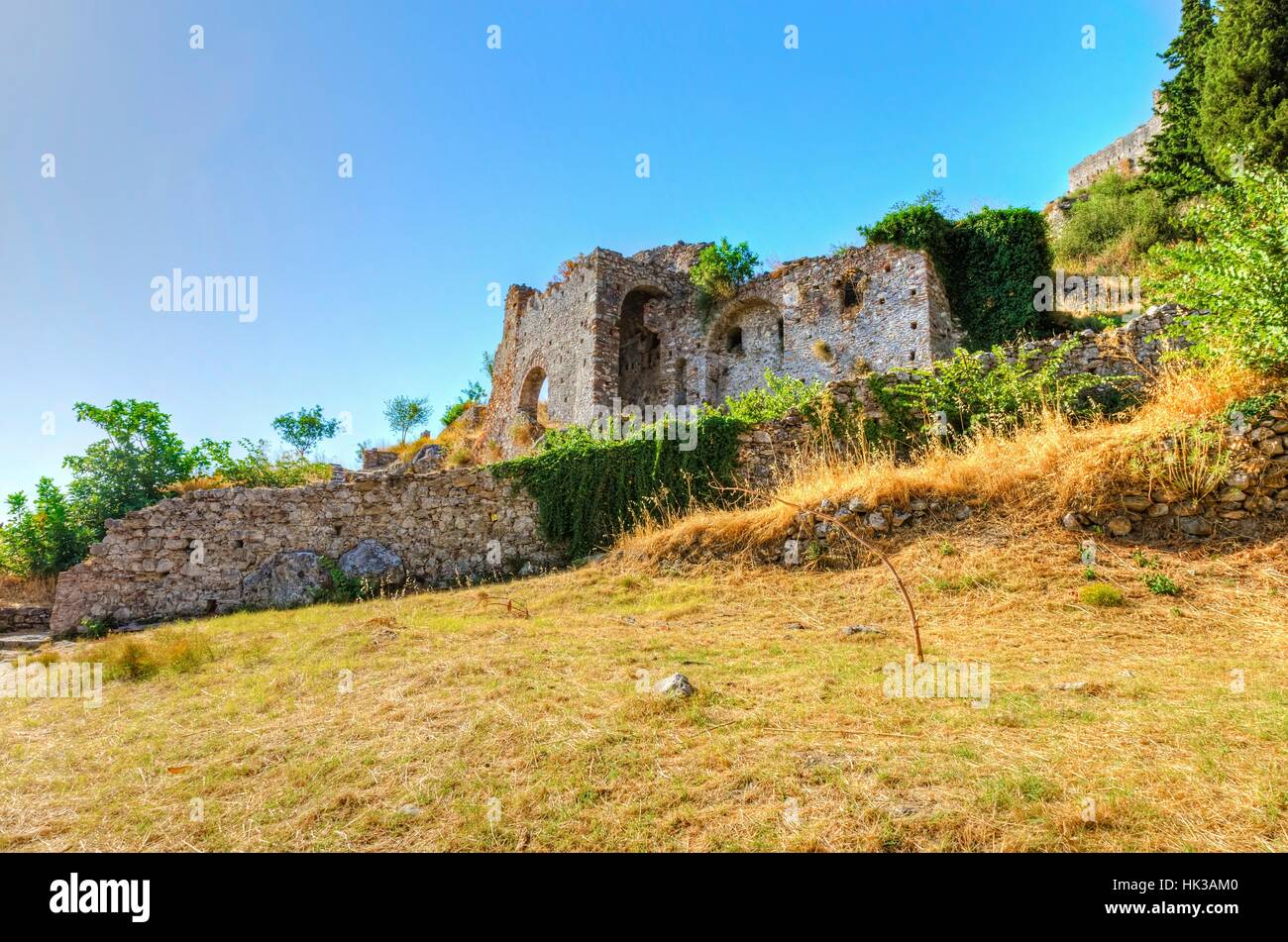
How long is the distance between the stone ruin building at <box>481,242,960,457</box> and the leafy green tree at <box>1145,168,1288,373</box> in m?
8.25

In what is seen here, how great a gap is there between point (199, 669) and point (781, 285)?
16906 millimetres

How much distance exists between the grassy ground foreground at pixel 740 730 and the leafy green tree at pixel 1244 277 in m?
2.03

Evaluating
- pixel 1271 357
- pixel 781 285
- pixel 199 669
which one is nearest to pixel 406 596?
pixel 199 669

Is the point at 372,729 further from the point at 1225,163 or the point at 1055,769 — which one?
the point at 1225,163

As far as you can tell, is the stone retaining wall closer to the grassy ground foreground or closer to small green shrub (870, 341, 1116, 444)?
the grassy ground foreground

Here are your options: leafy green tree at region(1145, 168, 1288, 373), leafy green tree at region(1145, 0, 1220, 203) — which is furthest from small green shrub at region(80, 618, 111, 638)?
leafy green tree at region(1145, 0, 1220, 203)

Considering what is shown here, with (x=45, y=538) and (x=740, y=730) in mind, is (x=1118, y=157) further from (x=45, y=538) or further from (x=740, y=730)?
(x=45, y=538)

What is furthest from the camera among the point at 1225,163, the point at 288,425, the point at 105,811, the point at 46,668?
the point at 288,425

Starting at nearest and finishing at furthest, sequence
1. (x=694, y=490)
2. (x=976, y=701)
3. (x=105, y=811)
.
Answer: (x=105, y=811), (x=976, y=701), (x=694, y=490)

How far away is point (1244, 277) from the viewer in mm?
6043

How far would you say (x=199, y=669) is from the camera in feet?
20.8

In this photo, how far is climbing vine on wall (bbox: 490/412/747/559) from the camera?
368 inches

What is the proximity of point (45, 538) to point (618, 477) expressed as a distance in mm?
16194

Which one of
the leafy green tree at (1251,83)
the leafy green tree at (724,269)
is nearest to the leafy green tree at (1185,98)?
the leafy green tree at (1251,83)
